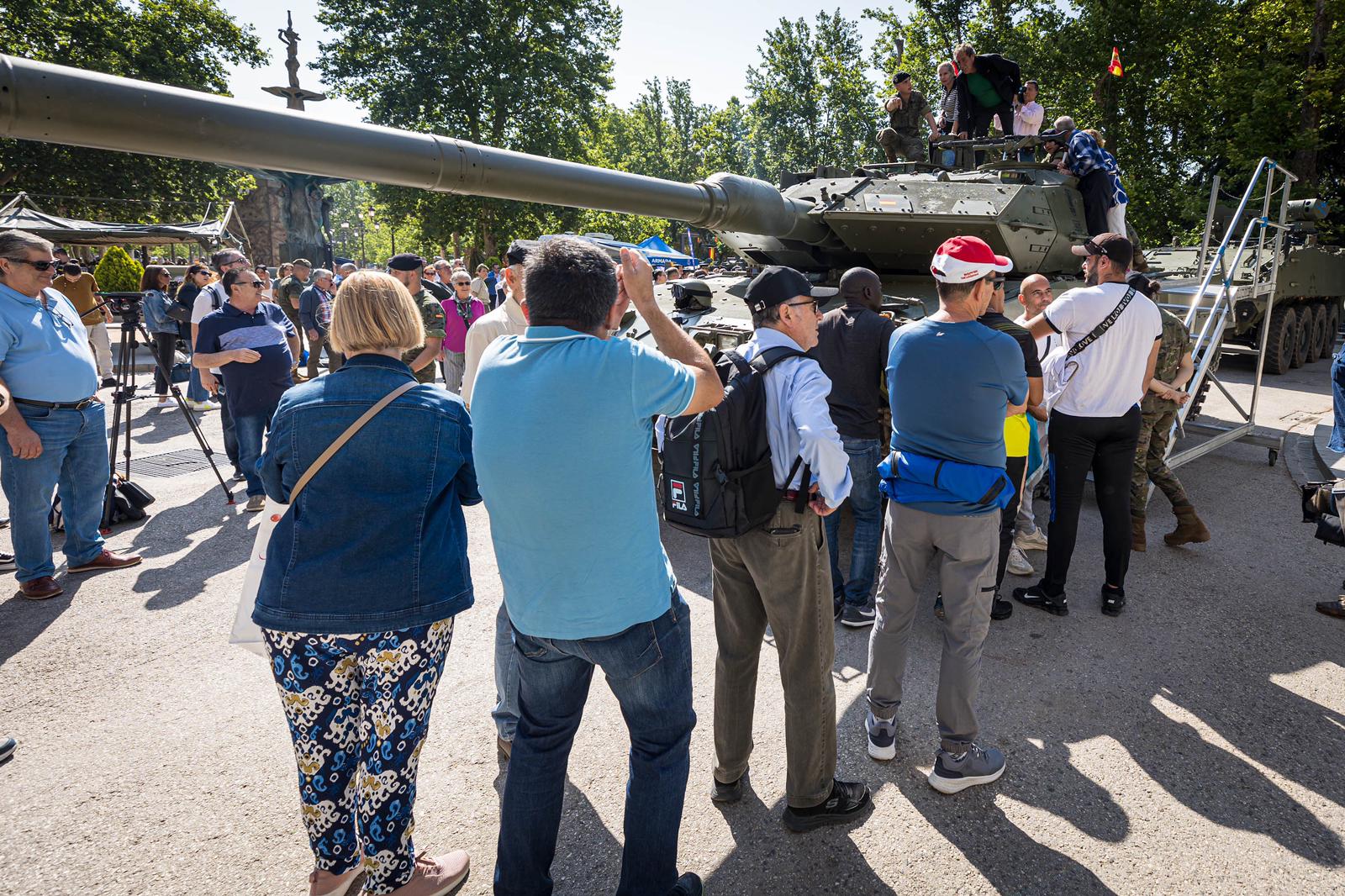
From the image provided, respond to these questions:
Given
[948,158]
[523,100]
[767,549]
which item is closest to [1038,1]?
[523,100]

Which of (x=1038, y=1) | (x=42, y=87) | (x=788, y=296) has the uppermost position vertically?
(x=1038, y=1)

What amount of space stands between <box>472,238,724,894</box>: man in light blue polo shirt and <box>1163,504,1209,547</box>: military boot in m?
4.75

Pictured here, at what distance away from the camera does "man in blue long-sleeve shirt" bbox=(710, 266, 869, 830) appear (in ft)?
8.57

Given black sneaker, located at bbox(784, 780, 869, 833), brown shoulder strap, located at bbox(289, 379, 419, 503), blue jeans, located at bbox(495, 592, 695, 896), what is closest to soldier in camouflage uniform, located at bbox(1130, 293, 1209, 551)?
black sneaker, located at bbox(784, 780, 869, 833)

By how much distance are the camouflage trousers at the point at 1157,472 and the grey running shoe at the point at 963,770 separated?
3.08 m

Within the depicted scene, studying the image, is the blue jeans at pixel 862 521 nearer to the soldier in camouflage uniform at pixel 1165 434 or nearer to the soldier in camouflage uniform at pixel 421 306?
the soldier in camouflage uniform at pixel 1165 434

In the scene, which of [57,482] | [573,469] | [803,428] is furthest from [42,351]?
[803,428]

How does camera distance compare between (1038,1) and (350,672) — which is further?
(1038,1)

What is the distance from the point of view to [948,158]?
7859mm

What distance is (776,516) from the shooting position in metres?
2.62

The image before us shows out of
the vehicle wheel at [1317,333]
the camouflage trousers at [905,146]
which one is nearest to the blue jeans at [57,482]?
the camouflage trousers at [905,146]

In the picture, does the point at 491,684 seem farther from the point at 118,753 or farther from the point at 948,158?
the point at 948,158

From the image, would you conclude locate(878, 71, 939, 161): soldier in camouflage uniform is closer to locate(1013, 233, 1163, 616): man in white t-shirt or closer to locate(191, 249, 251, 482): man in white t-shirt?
locate(1013, 233, 1163, 616): man in white t-shirt

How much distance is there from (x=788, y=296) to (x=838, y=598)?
2536 mm
